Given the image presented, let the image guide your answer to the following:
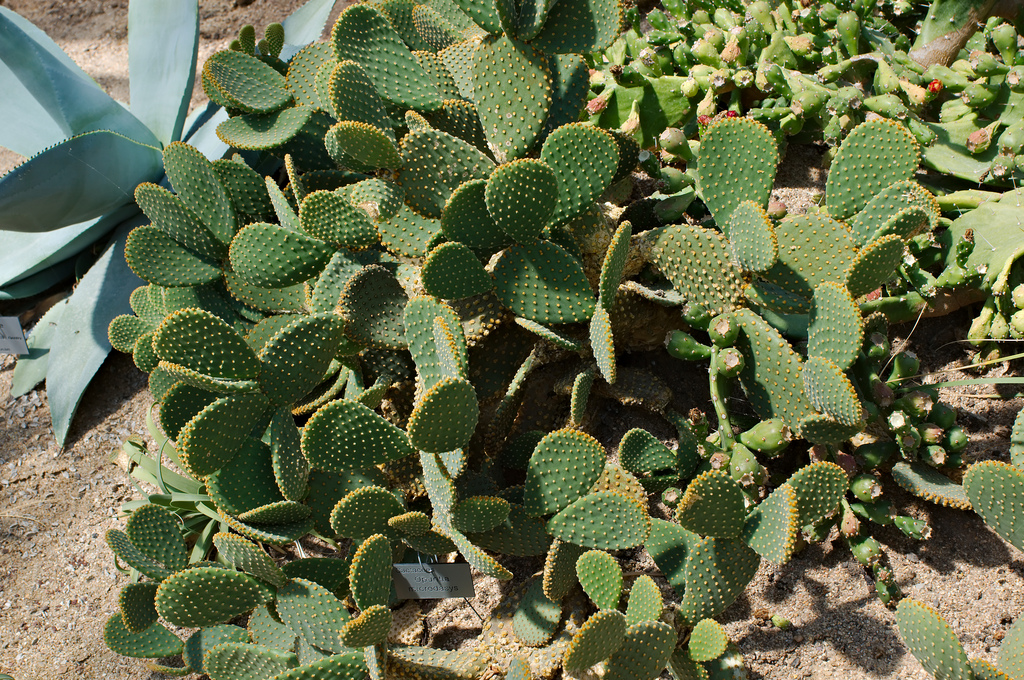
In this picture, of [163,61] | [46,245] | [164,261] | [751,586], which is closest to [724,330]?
[751,586]

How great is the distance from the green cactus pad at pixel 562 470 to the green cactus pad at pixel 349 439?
30 centimetres

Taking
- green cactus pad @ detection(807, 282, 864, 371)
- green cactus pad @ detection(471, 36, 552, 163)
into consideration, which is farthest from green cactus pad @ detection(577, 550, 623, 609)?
green cactus pad @ detection(471, 36, 552, 163)

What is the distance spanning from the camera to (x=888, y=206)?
1.63 m

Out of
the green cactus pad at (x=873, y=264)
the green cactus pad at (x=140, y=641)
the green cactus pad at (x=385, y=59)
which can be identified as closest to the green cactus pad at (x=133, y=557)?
the green cactus pad at (x=140, y=641)

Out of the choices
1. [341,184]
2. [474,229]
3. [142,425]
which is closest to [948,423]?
[474,229]

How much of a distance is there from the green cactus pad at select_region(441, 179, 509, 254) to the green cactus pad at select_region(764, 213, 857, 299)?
64 centimetres

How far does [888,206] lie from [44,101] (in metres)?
2.65

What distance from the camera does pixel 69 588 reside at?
2197 mm

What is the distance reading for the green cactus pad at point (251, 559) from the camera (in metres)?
1.58

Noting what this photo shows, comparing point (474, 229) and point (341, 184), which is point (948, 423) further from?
point (341, 184)

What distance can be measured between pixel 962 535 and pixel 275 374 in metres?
1.70

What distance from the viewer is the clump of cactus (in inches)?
59.5

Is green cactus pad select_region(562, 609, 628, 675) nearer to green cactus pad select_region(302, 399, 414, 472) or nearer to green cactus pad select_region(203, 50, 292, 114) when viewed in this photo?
green cactus pad select_region(302, 399, 414, 472)

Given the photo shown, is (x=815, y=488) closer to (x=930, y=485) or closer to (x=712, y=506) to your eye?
(x=712, y=506)
